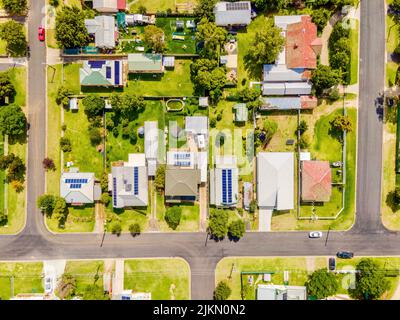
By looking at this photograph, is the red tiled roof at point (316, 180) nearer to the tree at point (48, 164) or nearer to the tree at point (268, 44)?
the tree at point (268, 44)

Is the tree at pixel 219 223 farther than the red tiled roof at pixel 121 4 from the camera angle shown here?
No

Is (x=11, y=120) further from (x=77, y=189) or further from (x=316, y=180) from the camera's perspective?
(x=316, y=180)

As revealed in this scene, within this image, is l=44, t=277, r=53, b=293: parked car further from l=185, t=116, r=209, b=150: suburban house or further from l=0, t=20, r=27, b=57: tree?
l=0, t=20, r=27, b=57: tree

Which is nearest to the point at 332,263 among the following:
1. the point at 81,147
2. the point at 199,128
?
the point at 199,128

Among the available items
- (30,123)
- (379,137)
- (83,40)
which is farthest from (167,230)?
(379,137)

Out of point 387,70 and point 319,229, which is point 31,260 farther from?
point 387,70

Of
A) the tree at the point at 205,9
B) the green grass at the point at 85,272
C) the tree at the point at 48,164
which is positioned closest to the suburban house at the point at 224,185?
the green grass at the point at 85,272
